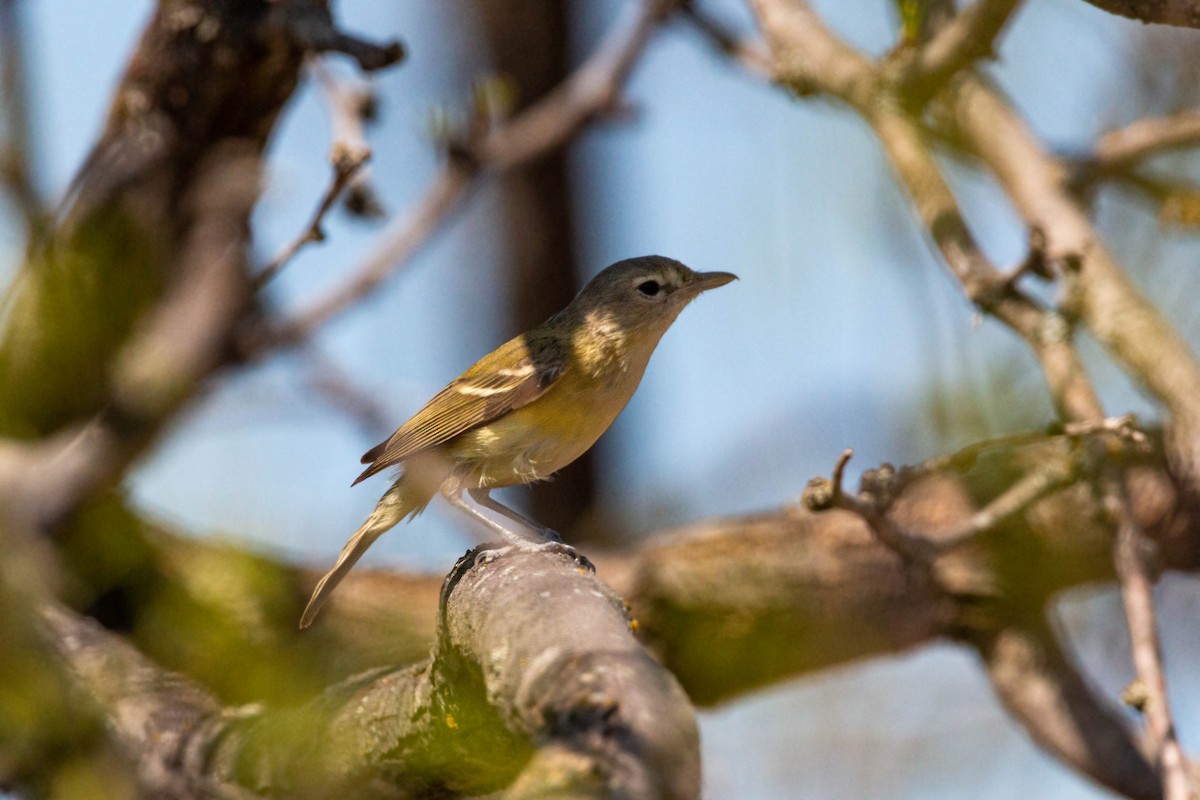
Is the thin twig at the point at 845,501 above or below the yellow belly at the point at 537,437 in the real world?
above

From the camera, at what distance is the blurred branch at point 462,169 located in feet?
16.1

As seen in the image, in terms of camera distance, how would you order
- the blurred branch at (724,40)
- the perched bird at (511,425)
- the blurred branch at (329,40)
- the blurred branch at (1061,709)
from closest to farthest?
the blurred branch at (329,40) < the perched bird at (511,425) < the blurred branch at (1061,709) < the blurred branch at (724,40)

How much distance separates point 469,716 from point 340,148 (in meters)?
1.65

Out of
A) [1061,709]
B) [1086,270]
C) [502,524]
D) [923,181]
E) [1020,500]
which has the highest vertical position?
[923,181]

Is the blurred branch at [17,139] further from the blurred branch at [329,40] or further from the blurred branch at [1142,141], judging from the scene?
the blurred branch at [1142,141]

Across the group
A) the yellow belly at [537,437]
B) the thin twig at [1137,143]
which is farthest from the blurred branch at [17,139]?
the thin twig at [1137,143]

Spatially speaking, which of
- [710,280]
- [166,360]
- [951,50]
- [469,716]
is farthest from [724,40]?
[469,716]

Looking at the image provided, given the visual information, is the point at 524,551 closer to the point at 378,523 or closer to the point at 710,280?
the point at 378,523

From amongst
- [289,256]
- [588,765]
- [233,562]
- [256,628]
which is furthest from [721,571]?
[588,765]

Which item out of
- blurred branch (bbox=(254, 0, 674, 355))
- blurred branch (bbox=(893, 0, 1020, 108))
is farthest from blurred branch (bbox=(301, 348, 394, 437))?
blurred branch (bbox=(893, 0, 1020, 108))

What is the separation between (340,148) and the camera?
10.7ft

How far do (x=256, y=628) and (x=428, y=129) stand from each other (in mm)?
2167

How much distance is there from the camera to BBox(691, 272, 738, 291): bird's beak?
461 centimetres

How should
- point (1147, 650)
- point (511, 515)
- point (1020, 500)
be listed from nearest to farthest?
point (1147, 650) → point (1020, 500) → point (511, 515)
